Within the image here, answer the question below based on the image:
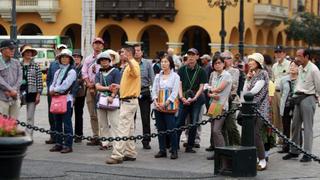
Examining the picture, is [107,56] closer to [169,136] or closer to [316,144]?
[169,136]

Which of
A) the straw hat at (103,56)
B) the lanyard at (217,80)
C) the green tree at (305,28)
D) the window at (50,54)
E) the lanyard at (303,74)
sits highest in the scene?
the green tree at (305,28)

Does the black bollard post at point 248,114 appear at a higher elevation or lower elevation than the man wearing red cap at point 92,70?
lower

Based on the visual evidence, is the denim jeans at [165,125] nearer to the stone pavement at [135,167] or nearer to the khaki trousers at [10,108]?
the stone pavement at [135,167]

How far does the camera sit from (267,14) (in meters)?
50.2

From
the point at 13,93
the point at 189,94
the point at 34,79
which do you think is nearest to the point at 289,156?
the point at 189,94

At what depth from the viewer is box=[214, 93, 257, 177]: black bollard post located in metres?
9.64

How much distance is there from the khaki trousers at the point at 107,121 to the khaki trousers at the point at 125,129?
0.58 m

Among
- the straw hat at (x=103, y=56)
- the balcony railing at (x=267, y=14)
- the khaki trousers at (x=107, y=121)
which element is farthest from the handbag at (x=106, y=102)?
the balcony railing at (x=267, y=14)

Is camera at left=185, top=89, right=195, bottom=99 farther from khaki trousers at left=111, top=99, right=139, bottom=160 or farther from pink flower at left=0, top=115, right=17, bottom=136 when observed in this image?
pink flower at left=0, top=115, right=17, bottom=136

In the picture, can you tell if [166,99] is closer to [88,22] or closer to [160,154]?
[160,154]

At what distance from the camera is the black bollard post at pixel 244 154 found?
31.6ft

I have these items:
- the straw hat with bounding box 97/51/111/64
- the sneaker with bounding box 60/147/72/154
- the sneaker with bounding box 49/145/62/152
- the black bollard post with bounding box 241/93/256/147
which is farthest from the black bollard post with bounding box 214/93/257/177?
the sneaker with bounding box 49/145/62/152

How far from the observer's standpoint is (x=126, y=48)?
1107cm

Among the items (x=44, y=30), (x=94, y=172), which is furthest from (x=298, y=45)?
(x=94, y=172)
